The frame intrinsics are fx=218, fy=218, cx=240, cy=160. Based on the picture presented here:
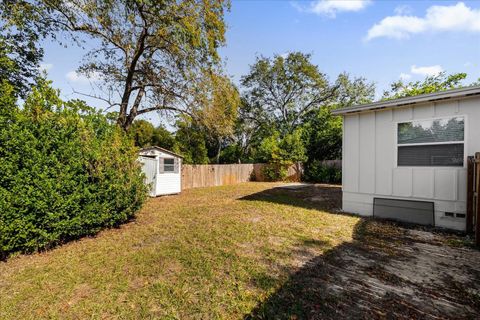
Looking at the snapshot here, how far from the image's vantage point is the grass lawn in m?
2.28

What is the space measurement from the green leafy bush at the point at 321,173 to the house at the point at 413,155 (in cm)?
963

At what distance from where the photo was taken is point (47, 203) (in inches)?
142

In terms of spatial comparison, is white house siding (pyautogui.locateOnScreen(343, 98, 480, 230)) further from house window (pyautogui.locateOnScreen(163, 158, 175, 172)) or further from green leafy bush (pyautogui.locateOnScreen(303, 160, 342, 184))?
green leafy bush (pyautogui.locateOnScreen(303, 160, 342, 184))

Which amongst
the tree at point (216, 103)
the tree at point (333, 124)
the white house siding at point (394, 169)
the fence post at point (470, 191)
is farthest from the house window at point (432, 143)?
the tree at point (333, 124)

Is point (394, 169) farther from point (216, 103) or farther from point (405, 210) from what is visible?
point (216, 103)

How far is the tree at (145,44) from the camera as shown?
26.7ft

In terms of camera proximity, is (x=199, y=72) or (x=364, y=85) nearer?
(x=199, y=72)

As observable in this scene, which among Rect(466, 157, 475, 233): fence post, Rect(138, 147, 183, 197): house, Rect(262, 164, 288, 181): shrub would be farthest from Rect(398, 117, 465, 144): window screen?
Rect(262, 164, 288, 181): shrub

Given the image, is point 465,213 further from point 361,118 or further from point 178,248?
point 178,248

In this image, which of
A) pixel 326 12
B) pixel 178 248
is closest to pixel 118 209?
pixel 178 248

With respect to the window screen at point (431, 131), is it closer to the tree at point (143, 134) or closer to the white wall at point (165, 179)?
the white wall at point (165, 179)

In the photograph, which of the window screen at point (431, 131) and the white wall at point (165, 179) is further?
the white wall at point (165, 179)

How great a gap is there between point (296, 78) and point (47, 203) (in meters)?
22.0

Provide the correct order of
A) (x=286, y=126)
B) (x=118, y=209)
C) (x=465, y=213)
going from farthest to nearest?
(x=286, y=126) → (x=118, y=209) → (x=465, y=213)
